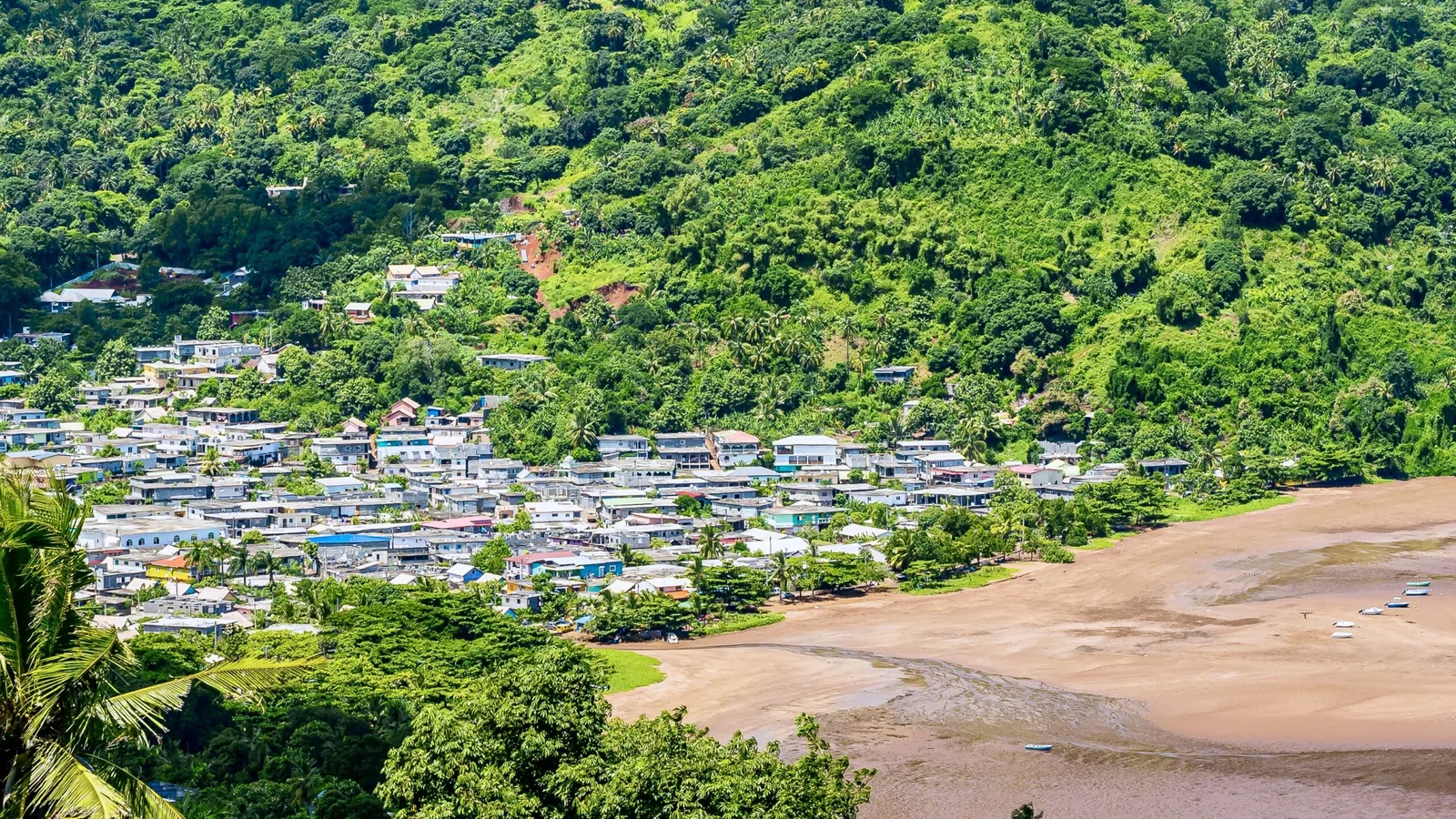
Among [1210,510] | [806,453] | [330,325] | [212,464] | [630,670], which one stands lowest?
[630,670]

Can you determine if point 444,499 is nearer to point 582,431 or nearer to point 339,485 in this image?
point 339,485

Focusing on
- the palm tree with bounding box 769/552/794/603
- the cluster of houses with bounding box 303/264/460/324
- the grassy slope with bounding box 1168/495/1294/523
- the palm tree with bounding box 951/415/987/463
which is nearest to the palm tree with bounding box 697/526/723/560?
the palm tree with bounding box 769/552/794/603

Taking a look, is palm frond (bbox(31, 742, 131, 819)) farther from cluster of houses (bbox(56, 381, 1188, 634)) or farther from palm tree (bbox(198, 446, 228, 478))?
palm tree (bbox(198, 446, 228, 478))

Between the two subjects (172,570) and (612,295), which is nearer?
(172,570)

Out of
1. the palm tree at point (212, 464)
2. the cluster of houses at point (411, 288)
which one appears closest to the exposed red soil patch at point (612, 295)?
the cluster of houses at point (411, 288)

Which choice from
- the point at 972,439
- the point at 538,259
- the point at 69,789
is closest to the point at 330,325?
the point at 538,259
